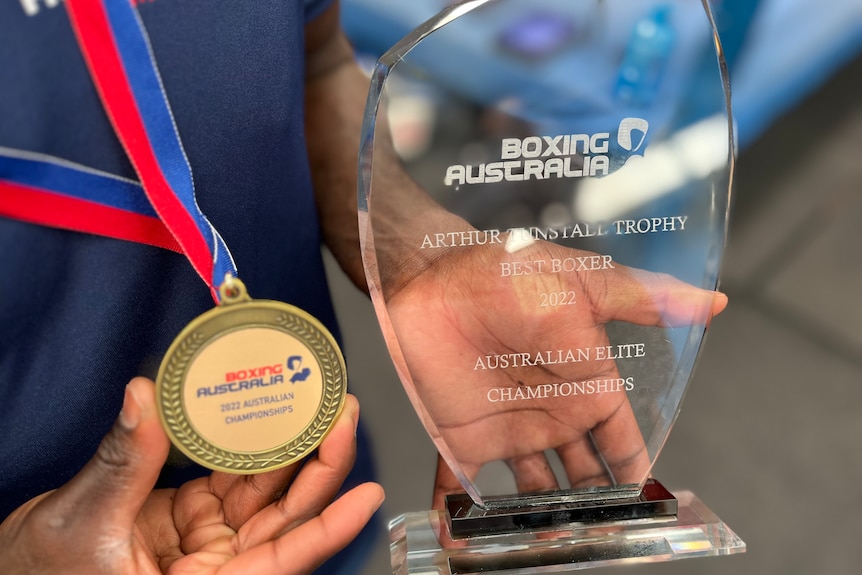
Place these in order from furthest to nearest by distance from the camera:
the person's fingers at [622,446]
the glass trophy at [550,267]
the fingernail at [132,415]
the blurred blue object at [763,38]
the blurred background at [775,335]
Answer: the blurred blue object at [763,38], the blurred background at [775,335], the person's fingers at [622,446], the glass trophy at [550,267], the fingernail at [132,415]

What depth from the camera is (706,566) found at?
1.28 meters

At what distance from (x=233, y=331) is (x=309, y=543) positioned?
0.56 ft

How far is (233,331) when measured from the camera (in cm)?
51

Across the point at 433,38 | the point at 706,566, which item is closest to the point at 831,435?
the point at 706,566

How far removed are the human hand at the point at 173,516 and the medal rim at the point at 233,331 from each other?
12mm

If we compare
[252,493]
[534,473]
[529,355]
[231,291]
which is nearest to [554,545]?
[534,473]

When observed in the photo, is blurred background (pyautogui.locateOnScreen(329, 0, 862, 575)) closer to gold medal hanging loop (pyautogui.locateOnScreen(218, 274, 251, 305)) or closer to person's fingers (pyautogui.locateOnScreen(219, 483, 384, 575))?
gold medal hanging loop (pyautogui.locateOnScreen(218, 274, 251, 305))

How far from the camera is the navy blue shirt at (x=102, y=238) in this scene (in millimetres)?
531

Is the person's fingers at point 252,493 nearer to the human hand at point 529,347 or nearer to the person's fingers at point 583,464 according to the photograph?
the human hand at point 529,347

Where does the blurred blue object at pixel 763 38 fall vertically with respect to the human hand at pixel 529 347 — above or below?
above

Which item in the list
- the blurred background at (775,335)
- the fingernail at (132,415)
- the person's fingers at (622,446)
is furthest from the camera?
the blurred background at (775,335)

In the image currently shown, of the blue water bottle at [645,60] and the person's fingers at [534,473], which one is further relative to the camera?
the person's fingers at [534,473]

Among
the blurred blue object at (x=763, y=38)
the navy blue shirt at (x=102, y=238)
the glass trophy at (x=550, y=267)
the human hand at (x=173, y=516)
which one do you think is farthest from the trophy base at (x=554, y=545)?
the blurred blue object at (x=763, y=38)

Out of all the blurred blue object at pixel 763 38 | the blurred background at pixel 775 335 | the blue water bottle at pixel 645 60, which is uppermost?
the blurred blue object at pixel 763 38
